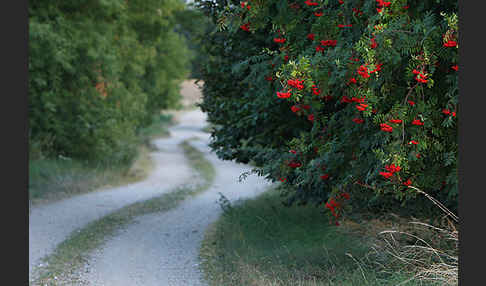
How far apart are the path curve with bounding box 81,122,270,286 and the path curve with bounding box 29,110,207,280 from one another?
92 cm

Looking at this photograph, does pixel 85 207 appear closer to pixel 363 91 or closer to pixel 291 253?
pixel 291 253

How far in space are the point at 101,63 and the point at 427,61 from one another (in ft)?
39.3

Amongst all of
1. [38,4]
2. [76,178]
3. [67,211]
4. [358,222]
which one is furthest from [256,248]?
[38,4]

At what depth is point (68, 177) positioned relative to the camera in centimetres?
1457

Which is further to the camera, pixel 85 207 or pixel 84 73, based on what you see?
pixel 84 73

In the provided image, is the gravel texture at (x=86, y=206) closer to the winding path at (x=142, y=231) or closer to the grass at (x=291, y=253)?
the winding path at (x=142, y=231)

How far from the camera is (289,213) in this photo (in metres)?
10.1

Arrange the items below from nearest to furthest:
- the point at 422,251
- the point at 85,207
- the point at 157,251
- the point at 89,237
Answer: the point at 422,251 → the point at 157,251 → the point at 89,237 → the point at 85,207

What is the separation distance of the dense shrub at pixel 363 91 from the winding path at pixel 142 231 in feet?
7.35

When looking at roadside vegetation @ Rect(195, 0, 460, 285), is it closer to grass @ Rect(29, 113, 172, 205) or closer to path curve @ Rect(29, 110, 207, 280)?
path curve @ Rect(29, 110, 207, 280)

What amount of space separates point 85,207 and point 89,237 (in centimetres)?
328

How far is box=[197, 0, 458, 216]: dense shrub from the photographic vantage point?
452cm

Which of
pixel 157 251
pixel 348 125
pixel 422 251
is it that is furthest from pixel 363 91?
pixel 157 251

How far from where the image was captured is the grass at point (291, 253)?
5984mm
